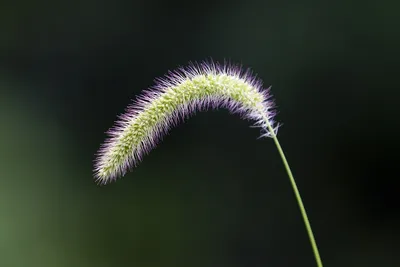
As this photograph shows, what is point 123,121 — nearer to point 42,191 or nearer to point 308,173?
point 308,173

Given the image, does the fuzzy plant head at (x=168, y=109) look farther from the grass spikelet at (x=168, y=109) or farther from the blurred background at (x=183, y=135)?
the blurred background at (x=183, y=135)

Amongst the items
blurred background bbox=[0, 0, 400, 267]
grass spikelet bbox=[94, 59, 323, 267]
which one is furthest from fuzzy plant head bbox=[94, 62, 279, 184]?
blurred background bbox=[0, 0, 400, 267]

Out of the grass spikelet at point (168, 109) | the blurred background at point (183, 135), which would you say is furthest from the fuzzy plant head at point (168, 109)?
the blurred background at point (183, 135)

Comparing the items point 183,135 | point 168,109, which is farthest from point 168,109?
point 183,135

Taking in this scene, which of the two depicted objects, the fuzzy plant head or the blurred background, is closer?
the fuzzy plant head

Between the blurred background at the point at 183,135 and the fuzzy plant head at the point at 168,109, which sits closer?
the fuzzy plant head at the point at 168,109

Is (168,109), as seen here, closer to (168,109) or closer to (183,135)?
(168,109)

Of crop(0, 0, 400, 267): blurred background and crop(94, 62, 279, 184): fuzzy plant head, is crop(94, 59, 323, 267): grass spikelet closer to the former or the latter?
crop(94, 62, 279, 184): fuzzy plant head

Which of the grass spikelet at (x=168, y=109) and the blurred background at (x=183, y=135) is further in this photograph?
the blurred background at (x=183, y=135)

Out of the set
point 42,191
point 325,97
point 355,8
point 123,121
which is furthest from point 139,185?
point 123,121
